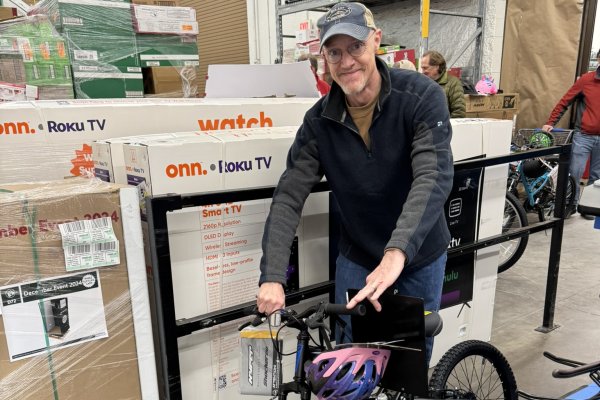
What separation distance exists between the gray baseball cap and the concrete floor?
1.97 m

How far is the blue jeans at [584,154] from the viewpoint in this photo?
4816 millimetres

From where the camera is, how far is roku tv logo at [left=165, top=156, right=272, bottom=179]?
149 cm

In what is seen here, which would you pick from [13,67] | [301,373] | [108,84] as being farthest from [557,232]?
[13,67]

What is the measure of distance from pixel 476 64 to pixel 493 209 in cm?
378

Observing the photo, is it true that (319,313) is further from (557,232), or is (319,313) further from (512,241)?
(512,241)

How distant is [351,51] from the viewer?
53.6 inches

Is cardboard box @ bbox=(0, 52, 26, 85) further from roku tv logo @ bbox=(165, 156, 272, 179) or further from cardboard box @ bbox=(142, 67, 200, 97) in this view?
roku tv logo @ bbox=(165, 156, 272, 179)

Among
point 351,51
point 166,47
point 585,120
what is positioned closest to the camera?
point 351,51

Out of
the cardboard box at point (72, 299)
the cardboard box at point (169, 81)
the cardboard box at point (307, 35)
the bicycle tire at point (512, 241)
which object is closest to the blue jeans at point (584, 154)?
the bicycle tire at point (512, 241)

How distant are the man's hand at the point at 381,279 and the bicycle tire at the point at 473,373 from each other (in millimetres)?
649

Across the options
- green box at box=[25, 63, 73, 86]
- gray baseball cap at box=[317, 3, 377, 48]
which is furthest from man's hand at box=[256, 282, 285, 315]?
green box at box=[25, 63, 73, 86]

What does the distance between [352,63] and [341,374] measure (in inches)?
33.1

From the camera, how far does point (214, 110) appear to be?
2.11 m

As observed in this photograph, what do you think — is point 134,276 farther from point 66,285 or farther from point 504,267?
point 504,267
